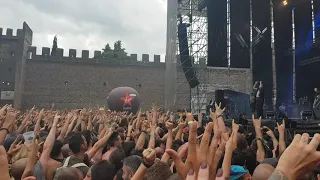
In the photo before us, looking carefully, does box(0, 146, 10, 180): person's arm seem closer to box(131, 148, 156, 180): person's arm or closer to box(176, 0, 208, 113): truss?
box(131, 148, 156, 180): person's arm

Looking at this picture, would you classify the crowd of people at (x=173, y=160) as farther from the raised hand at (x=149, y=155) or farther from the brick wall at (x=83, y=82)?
the brick wall at (x=83, y=82)

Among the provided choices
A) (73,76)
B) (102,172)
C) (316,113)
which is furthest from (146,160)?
(73,76)

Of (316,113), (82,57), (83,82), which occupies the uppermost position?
(82,57)

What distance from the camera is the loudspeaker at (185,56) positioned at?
19078 mm

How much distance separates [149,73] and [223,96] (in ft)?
54.0

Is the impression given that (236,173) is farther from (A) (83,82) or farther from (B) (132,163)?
(A) (83,82)

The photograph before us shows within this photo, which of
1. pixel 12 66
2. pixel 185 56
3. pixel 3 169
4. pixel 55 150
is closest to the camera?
pixel 3 169

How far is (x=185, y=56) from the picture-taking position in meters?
19.5

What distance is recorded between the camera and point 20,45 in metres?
30.2

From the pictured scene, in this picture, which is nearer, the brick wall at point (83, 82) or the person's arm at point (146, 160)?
the person's arm at point (146, 160)

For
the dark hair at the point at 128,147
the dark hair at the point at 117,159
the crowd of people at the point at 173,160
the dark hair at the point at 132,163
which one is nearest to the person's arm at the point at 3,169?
the crowd of people at the point at 173,160

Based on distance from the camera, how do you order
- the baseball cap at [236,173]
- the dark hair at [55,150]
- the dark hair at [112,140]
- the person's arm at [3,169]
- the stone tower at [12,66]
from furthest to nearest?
the stone tower at [12,66] < the dark hair at [112,140] < the dark hair at [55,150] < the baseball cap at [236,173] < the person's arm at [3,169]

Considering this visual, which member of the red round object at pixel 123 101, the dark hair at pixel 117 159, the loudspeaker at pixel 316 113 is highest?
the red round object at pixel 123 101

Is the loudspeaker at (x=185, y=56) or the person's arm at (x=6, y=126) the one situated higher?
the loudspeaker at (x=185, y=56)
